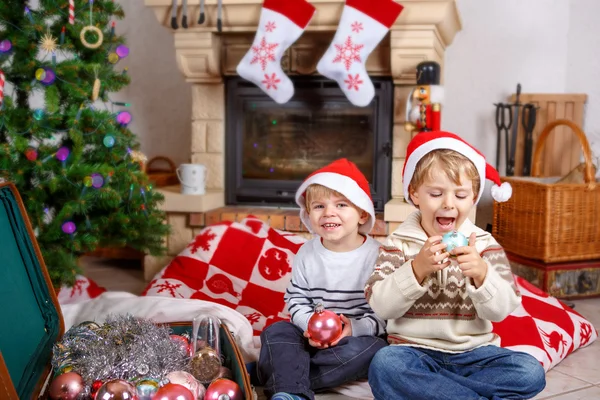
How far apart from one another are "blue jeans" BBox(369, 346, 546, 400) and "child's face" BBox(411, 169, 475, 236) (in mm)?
288

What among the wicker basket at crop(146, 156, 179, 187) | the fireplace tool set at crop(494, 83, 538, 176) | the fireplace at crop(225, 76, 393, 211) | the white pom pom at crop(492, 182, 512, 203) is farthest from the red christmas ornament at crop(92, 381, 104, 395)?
the fireplace tool set at crop(494, 83, 538, 176)

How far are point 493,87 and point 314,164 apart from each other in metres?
1.01

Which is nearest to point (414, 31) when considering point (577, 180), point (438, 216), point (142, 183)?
point (577, 180)

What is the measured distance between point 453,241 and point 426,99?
140 centimetres

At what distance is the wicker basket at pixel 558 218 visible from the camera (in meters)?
2.54

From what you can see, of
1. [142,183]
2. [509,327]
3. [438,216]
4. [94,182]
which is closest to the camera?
[438,216]

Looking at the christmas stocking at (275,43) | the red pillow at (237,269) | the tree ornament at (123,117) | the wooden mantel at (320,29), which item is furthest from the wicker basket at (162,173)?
the tree ornament at (123,117)

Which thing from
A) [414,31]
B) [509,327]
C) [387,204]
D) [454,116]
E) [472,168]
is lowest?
[509,327]

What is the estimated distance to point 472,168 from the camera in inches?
54.7

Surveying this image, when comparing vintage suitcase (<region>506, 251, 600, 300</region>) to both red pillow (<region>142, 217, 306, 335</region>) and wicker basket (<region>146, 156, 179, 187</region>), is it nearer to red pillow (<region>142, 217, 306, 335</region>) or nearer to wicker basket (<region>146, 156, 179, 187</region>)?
red pillow (<region>142, 217, 306, 335</region>)

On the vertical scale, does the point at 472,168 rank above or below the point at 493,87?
below

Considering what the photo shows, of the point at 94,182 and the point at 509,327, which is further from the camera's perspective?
the point at 94,182

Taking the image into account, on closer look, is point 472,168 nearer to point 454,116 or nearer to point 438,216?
point 438,216

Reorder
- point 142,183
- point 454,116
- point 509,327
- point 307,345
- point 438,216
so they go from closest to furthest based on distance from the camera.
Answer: point 438,216 < point 307,345 < point 509,327 < point 142,183 < point 454,116
